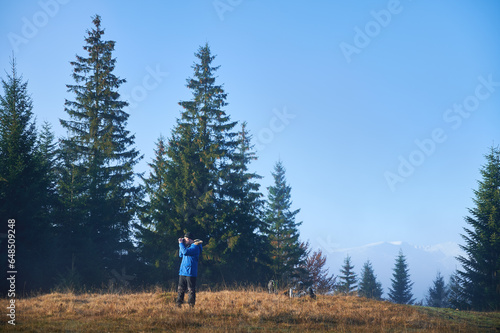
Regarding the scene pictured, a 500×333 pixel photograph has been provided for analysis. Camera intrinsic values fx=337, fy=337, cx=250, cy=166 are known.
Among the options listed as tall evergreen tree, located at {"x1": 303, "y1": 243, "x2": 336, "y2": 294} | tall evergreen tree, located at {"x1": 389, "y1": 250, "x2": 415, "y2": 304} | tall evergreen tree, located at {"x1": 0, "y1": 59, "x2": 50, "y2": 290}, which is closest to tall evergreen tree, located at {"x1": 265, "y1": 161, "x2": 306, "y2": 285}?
tall evergreen tree, located at {"x1": 303, "y1": 243, "x2": 336, "y2": 294}

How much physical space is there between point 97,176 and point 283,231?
24.6m

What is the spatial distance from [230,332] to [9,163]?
18.7 meters

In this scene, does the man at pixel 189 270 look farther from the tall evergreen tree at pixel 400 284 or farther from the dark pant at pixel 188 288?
the tall evergreen tree at pixel 400 284

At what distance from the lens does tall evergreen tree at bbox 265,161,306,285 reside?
39109 mm

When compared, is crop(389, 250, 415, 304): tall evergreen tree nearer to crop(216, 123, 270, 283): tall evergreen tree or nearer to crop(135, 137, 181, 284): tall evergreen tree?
crop(216, 123, 270, 283): tall evergreen tree

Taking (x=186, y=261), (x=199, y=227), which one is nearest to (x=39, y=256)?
(x=199, y=227)

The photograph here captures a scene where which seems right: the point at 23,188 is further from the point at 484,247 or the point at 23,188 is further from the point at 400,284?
the point at 400,284

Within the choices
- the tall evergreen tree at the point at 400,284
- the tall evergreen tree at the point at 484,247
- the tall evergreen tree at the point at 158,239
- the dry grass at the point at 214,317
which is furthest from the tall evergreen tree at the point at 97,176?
the tall evergreen tree at the point at 400,284

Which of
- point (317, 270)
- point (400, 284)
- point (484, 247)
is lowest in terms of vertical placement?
point (400, 284)

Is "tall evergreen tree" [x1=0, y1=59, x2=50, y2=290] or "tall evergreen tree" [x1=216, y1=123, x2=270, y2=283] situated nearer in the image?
"tall evergreen tree" [x1=0, y1=59, x2=50, y2=290]

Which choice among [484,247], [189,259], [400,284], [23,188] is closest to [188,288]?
[189,259]

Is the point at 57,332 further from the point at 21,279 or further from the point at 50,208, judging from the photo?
the point at 50,208

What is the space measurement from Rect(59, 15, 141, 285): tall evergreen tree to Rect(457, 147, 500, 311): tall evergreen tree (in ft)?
101

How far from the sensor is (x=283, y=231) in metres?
42.4
